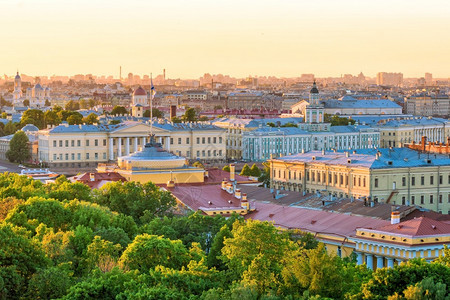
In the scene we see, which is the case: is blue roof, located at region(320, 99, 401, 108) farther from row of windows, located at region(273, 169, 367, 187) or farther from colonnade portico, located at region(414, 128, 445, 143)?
row of windows, located at region(273, 169, 367, 187)

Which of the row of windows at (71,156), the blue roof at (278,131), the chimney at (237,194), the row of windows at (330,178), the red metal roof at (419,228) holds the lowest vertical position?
the row of windows at (71,156)

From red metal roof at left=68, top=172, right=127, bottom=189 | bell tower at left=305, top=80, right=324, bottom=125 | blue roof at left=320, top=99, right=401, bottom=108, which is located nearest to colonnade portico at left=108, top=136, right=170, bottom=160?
bell tower at left=305, top=80, right=324, bottom=125

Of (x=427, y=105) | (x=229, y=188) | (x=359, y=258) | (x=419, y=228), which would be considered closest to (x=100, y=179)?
(x=229, y=188)

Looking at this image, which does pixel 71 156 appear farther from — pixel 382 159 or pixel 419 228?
pixel 419 228

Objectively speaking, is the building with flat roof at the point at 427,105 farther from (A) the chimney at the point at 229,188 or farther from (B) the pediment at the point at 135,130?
(A) the chimney at the point at 229,188

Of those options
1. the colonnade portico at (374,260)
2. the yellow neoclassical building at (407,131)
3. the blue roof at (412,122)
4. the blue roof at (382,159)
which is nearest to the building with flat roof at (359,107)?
the blue roof at (412,122)

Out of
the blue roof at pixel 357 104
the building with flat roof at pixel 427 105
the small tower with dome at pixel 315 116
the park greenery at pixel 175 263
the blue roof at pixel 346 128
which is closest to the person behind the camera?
the park greenery at pixel 175 263

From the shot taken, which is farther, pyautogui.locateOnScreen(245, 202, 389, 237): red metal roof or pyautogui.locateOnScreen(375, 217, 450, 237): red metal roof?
pyautogui.locateOnScreen(245, 202, 389, 237): red metal roof
